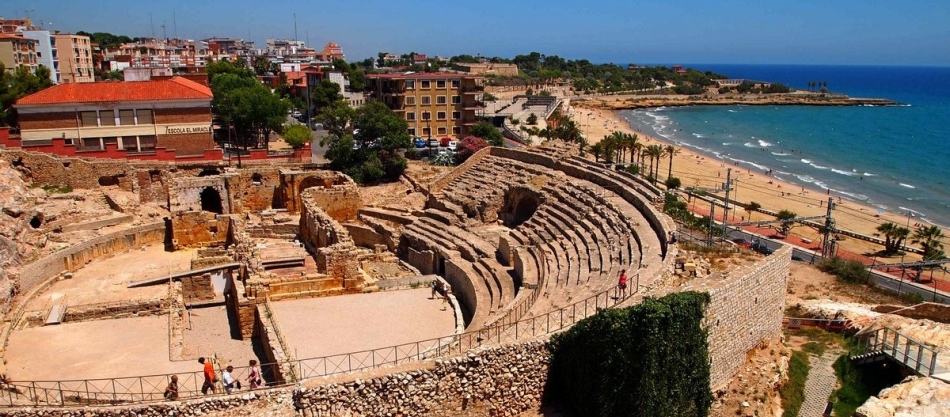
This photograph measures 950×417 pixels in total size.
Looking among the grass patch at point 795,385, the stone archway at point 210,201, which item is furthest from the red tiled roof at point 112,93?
the grass patch at point 795,385

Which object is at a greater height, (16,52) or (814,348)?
(16,52)

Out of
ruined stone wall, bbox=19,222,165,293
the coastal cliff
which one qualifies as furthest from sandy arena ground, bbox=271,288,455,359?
the coastal cliff

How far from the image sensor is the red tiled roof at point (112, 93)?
3984 centimetres

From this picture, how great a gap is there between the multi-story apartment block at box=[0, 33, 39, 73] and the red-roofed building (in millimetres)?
30992

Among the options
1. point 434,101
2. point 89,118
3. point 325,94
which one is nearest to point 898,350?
point 89,118

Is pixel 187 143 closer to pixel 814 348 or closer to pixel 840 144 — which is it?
pixel 814 348

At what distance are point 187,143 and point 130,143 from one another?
129 inches

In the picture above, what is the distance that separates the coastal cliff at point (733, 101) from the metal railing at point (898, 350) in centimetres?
11853

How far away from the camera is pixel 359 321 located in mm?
21688

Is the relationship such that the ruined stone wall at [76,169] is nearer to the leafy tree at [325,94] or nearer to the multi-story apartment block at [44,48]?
the leafy tree at [325,94]

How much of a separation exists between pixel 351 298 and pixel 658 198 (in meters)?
13.1

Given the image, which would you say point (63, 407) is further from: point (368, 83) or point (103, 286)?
point (368, 83)

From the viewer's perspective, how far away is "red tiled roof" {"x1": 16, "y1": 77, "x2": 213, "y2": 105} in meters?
39.8

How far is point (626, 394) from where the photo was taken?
14086mm
